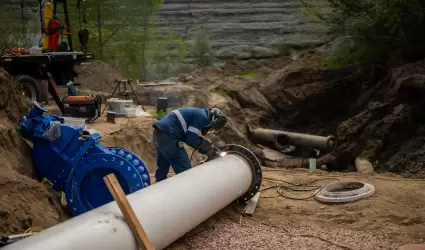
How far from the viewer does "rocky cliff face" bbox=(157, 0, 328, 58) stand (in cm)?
3072

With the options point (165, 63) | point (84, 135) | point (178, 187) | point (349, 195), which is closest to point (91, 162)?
point (84, 135)

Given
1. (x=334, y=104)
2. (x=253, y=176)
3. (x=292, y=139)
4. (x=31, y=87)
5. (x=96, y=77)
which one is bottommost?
(x=292, y=139)

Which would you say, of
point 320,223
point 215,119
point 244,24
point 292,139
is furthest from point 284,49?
point 320,223

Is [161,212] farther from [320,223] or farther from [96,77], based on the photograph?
[96,77]

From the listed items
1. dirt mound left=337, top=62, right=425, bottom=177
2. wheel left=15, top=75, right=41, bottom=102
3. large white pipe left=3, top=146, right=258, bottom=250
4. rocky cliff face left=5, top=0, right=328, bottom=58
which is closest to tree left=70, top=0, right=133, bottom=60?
rocky cliff face left=5, top=0, right=328, bottom=58

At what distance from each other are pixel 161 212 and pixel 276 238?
1.82m

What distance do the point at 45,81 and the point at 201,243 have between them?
999cm

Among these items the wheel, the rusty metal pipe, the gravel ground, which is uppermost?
the wheel

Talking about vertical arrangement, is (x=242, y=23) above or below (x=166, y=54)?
above

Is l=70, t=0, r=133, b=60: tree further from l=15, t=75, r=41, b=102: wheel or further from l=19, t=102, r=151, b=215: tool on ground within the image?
l=19, t=102, r=151, b=215: tool on ground

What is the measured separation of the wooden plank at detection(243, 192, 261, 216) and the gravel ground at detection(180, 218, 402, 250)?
414mm

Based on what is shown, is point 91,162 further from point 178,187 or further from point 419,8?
point 419,8

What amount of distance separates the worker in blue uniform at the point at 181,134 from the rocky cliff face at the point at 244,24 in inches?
924

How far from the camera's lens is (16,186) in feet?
17.0
